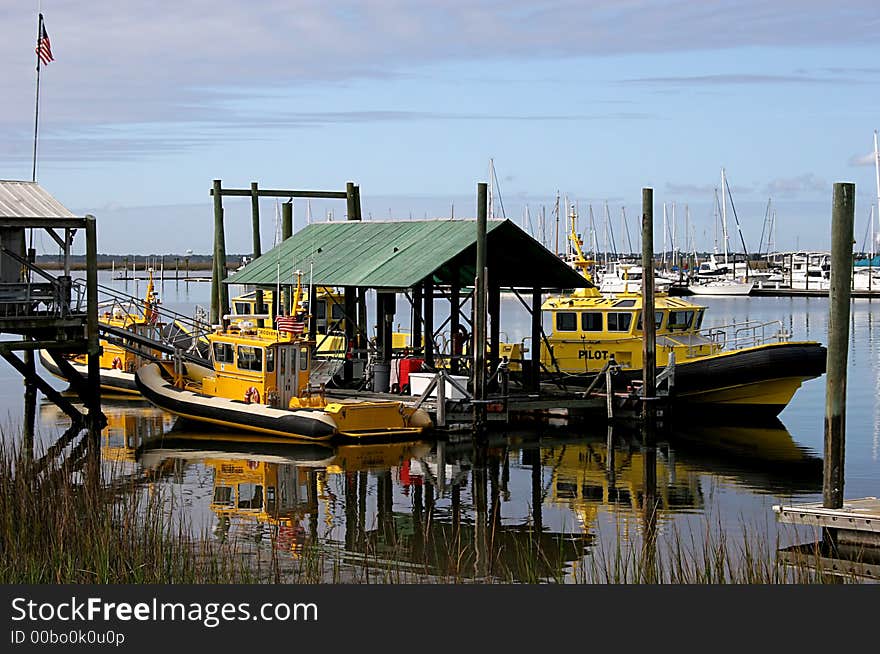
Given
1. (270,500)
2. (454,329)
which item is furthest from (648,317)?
(270,500)

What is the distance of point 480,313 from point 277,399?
4.45m

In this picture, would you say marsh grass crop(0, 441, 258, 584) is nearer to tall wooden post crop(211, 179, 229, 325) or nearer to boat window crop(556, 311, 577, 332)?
boat window crop(556, 311, 577, 332)

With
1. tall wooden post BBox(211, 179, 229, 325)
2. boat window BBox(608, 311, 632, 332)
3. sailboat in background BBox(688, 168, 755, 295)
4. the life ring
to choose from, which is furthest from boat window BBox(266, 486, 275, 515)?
sailboat in background BBox(688, 168, 755, 295)

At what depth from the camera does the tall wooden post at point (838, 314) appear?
1532cm

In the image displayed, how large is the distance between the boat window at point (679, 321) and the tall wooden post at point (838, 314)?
16.7 meters

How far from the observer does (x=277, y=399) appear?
27.4 metres

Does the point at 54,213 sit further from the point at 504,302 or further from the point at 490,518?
the point at 504,302

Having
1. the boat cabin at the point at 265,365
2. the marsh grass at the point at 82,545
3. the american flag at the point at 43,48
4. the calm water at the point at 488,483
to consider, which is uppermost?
the american flag at the point at 43,48

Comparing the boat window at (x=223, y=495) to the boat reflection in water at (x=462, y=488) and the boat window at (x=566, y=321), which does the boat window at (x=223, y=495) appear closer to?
the boat reflection in water at (x=462, y=488)

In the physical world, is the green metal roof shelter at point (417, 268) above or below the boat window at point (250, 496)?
above

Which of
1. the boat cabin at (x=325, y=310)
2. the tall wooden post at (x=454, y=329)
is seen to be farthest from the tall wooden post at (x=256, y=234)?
the tall wooden post at (x=454, y=329)

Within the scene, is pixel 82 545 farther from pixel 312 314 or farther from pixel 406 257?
pixel 406 257

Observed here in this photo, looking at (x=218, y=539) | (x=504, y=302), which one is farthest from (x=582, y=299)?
(x=504, y=302)

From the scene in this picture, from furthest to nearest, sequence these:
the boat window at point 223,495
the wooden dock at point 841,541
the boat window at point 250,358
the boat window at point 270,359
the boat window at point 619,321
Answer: the boat window at point 619,321, the boat window at point 250,358, the boat window at point 270,359, the boat window at point 223,495, the wooden dock at point 841,541
